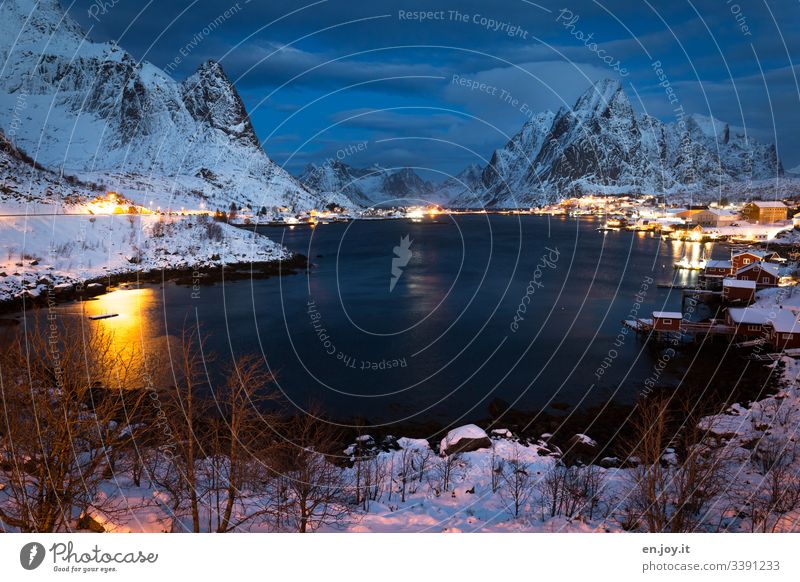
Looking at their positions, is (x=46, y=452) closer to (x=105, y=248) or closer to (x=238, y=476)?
(x=238, y=476)

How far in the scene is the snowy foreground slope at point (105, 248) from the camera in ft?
101

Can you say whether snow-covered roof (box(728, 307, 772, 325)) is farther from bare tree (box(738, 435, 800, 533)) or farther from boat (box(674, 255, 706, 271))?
boat (box(674, 255, 706, 271))

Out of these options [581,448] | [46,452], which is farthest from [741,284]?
[46,452]

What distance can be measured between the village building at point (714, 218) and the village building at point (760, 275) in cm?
4787

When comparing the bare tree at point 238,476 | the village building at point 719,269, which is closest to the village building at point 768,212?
the village building at point 719,269

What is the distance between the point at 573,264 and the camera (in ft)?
159

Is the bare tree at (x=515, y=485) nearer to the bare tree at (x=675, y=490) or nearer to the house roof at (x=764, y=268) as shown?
the bare tree at (x=675, y=490)

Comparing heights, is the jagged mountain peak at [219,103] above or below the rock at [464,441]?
above

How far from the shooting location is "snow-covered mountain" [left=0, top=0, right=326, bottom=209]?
→ 75.4 m

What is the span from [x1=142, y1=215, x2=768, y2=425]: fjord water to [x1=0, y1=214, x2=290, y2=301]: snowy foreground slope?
20.2 ft

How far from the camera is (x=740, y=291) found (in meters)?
30.0

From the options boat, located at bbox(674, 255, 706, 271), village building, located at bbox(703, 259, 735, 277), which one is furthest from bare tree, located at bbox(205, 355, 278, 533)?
boat, located at bbox(674, 255, 706, 271)

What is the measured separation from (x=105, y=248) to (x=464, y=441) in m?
35.7

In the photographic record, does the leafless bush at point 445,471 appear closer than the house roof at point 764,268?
Yes
